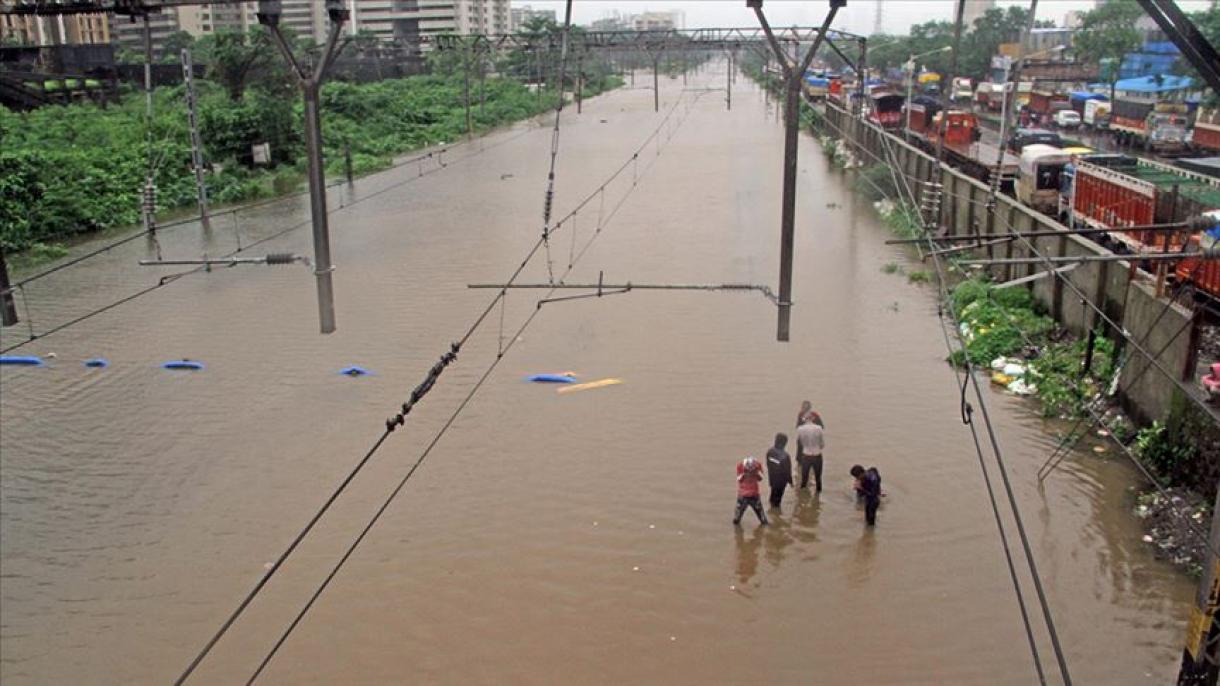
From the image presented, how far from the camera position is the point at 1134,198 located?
19359mm

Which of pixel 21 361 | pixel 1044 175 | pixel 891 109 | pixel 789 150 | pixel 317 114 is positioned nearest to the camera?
pixel 317 114

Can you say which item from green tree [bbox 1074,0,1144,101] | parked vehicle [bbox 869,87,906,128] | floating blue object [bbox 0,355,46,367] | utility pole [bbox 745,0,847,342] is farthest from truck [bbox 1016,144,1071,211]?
green tree [bbox 1074,0,1144,101]

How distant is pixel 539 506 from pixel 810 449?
10.3 feet

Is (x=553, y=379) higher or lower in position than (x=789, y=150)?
lower

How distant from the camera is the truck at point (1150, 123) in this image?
4066cm

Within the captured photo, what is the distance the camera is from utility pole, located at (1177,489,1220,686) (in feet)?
21.6

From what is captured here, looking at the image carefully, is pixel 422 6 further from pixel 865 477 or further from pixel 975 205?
pixel 865 477

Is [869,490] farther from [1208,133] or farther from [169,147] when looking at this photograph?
[1208,133]

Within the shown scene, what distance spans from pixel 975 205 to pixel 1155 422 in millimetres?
13427

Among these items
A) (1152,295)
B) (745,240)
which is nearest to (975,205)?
(745,240)

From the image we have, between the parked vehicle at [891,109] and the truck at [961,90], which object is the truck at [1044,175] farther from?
the truck at [961,90]

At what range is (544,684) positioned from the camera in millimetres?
8773

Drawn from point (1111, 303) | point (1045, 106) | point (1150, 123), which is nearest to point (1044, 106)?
point (1045, 106)

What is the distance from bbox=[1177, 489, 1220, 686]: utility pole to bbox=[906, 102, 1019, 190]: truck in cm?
1744
